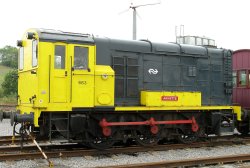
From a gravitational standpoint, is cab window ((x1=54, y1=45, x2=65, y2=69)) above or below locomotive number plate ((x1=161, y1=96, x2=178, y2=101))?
above

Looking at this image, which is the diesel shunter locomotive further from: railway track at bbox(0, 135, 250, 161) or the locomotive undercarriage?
railway track at bbox(0, 135, 250, 161)

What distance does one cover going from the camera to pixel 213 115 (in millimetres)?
13000

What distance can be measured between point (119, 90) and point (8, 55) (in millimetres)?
93079

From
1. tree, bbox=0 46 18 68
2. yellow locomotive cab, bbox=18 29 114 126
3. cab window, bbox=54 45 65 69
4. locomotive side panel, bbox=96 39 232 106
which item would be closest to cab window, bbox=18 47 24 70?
yellow locomotive cab, bbox=18 29 114 126

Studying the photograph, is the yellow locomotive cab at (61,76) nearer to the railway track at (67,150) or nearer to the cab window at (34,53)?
the cab window at (34,53)

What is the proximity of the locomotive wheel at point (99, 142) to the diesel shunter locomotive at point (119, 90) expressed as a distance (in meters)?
0.03

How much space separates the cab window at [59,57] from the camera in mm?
10258

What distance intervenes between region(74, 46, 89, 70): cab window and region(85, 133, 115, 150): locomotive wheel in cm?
222

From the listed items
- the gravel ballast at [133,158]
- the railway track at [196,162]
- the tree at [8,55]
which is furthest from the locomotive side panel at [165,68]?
the tree at [8,55]

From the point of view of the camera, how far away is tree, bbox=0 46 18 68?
9078 cm

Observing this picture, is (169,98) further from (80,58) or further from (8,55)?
(8,55)

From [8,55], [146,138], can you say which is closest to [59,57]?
[146,138]

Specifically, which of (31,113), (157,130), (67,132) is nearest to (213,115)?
(157,130)

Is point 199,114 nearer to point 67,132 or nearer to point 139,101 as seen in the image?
point 139,101
